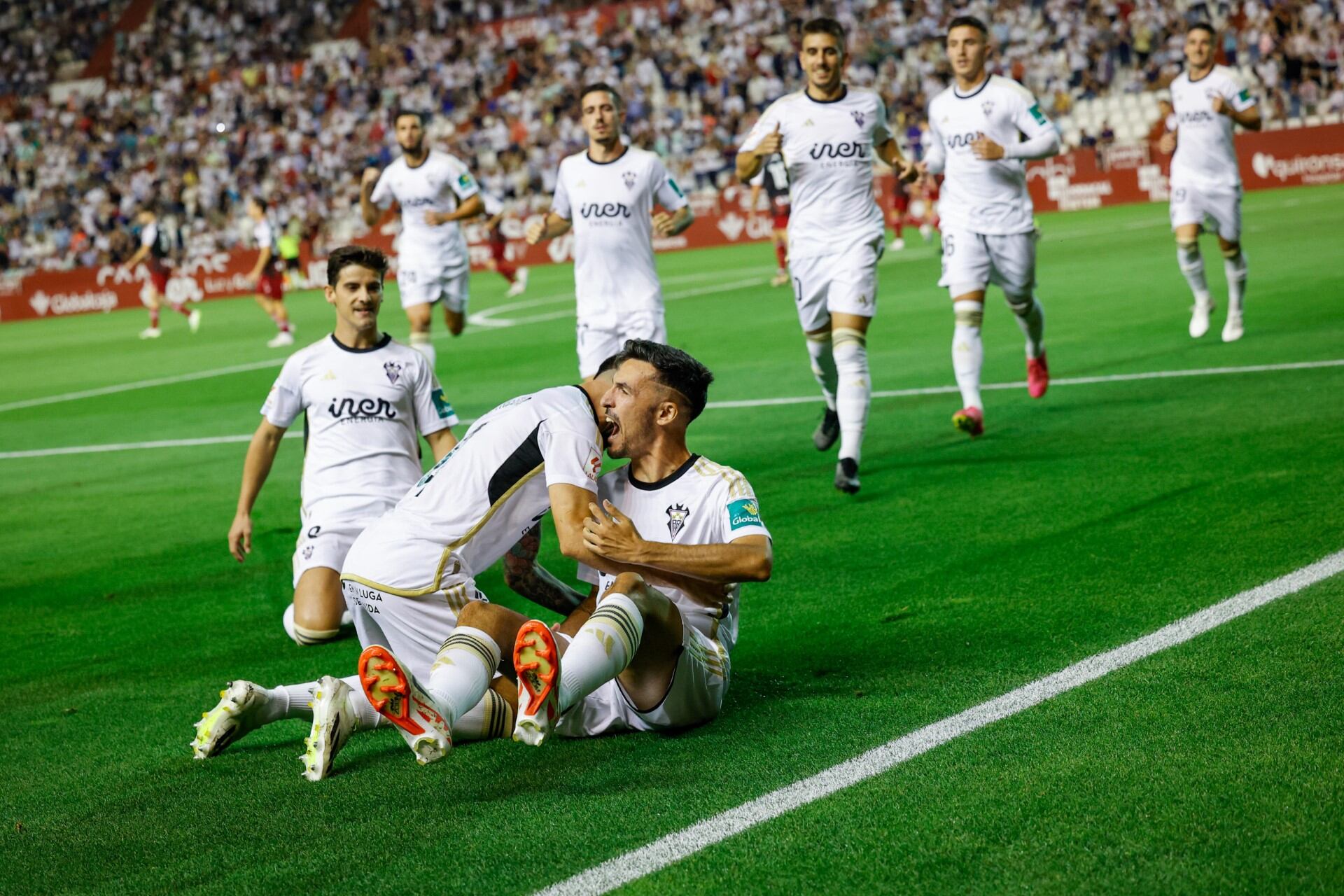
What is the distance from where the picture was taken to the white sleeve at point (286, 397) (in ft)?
21.6

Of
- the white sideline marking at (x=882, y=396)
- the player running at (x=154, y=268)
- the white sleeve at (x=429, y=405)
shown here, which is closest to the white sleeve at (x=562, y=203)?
the white sideline marking at (x=882, y=396)

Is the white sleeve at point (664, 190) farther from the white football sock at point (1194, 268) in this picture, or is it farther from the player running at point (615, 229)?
the white football sock at point (1194, 268)

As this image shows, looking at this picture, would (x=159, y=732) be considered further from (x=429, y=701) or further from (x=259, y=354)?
(x=259, y=354)

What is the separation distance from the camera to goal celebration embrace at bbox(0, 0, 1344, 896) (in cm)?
388

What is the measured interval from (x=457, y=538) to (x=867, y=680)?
58.6 inches

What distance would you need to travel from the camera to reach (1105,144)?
32.3 meters

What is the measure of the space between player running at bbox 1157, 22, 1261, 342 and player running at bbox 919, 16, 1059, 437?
3.55m

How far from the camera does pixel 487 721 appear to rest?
4.71m

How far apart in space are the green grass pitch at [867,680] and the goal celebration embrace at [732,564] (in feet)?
0.08

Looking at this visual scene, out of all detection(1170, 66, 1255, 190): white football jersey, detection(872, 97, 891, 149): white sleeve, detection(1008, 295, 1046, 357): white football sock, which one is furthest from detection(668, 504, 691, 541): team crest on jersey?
detection(1170, 66, 1255, 190): white football jersey

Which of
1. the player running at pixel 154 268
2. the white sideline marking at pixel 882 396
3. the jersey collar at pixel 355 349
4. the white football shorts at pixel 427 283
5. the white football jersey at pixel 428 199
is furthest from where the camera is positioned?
the player running at pixel 154 268

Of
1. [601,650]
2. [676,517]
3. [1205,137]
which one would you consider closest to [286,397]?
[676,517]

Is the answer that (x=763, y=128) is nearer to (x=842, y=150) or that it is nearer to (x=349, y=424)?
(x=842, y=150)

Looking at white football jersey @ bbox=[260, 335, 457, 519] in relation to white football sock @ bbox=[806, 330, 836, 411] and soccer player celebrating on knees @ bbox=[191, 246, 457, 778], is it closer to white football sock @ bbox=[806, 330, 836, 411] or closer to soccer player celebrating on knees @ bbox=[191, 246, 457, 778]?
soccer player celebrating on knees @ bbox=[191, 246, 457, 778]
